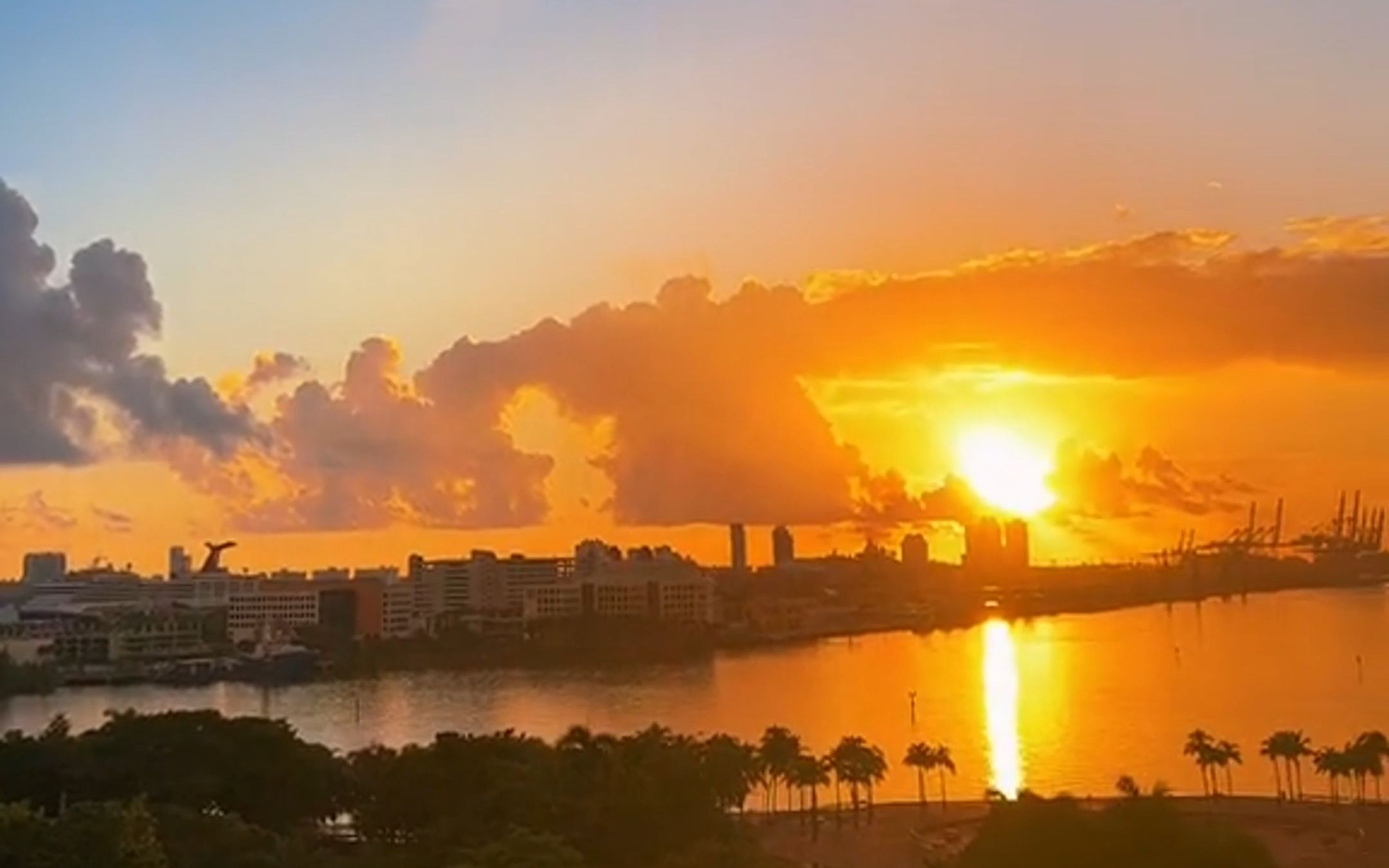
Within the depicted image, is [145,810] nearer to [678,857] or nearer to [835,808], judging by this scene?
[678,857]

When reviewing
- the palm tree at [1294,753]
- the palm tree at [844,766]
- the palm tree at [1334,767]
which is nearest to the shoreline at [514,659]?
the palm tree at [844,766]

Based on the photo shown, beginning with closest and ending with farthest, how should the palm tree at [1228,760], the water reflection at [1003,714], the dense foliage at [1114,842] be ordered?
the dense foliage at [1114,842] < the palm tree at [1228,760] < the water reflection at [1003,714]

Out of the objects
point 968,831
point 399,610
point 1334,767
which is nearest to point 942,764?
point 968,831

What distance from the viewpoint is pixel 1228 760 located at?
31.5 feet

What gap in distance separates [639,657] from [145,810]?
17877 millimetres

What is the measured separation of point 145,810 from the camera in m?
5.44

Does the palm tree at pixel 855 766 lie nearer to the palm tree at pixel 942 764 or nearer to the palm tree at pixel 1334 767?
the palm tree at pixel 942 764

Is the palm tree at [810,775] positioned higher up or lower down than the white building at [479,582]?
lower down

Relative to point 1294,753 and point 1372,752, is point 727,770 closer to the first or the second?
point 1372,752

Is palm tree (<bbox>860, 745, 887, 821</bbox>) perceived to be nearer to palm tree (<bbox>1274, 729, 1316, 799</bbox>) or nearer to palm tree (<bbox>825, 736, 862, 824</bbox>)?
palm tree (<bbox>825, 736, 862, 824</bbox>)

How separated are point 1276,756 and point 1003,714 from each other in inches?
204

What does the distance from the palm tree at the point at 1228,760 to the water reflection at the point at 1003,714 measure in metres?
1.25

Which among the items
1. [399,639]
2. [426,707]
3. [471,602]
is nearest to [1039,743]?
[426,707]

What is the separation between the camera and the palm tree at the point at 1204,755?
9.41 metres
